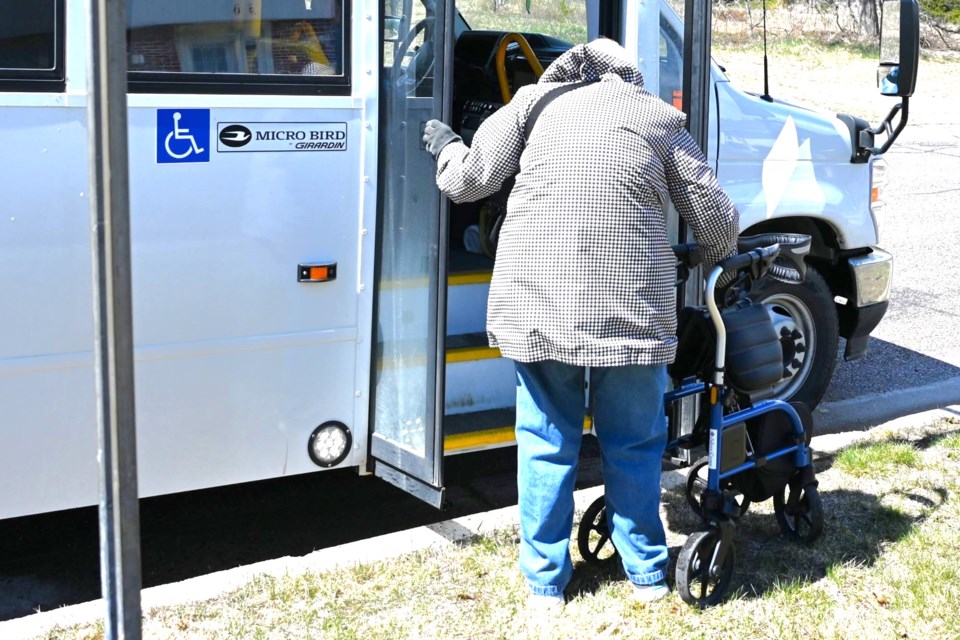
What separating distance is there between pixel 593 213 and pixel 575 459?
80cm

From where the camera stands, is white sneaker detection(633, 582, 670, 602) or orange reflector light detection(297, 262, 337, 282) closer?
white sneaker detection(633, 582, 670, 602)

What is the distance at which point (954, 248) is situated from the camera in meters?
9.66

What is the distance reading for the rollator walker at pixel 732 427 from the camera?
12.2 feet

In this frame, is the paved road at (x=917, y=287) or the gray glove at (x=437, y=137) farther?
the paved road at (x=917, y=287)

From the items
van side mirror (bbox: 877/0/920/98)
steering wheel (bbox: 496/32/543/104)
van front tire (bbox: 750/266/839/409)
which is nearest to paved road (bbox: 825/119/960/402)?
van front tire (bbox: 750/266/839/409)

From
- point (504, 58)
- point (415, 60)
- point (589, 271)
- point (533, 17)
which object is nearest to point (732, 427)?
point (589, 271)

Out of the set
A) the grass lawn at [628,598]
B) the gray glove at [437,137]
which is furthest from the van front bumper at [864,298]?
the gray glove at [437,137]

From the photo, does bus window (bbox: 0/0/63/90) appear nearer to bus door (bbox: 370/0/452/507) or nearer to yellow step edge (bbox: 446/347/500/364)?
bus door (bbox: 370/0/452/507)

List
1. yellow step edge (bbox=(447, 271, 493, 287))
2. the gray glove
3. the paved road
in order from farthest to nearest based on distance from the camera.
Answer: the paved road
yellow step edge (bbox=(447, 271, 493, 287))
the gray glove

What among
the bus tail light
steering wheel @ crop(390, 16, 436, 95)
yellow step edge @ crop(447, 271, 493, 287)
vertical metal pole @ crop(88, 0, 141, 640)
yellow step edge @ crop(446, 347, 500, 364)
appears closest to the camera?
vertical metal pole @ crop(88, 0, 141, 640)

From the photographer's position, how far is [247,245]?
3830 mm

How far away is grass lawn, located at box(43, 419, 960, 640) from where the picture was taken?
3580 mm

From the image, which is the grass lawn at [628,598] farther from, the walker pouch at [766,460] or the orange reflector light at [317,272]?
the orange reflector light at [317,272]

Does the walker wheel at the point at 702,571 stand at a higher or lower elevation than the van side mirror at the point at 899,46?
lower
